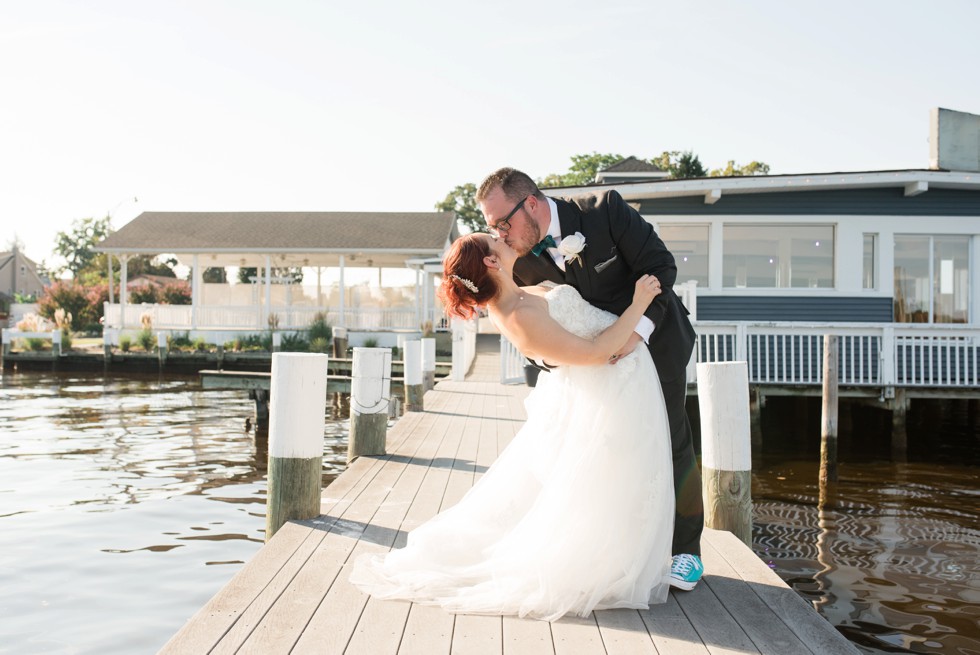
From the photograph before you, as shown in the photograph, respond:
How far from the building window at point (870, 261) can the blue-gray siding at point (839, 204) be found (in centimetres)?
47

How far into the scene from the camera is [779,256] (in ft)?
51.8

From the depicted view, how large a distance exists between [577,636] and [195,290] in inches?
1199

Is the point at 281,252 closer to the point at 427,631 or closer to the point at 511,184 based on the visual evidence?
the point at 511,184

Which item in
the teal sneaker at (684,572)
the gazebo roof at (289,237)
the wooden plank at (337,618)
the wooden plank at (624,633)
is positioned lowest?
the wooden plank at (624,633)

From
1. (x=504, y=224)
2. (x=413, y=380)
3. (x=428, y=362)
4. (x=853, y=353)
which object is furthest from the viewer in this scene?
(x=428, y=362)

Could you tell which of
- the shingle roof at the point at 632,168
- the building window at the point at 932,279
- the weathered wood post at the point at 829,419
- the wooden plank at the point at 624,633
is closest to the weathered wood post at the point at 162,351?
the shingle roof at the point at 632,168

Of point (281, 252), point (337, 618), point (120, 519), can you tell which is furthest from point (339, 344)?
point (337, 618)

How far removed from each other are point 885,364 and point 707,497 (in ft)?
31.3

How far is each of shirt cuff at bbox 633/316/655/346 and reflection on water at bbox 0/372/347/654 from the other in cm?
330

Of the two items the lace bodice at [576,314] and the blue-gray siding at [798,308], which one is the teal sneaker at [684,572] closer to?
the lace bodice at [576,314]

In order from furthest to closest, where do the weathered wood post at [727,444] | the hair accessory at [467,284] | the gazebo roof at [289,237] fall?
the gazebo roof at [289,237], the weathered wood post at [727,444], the hair accessory at [467,284]

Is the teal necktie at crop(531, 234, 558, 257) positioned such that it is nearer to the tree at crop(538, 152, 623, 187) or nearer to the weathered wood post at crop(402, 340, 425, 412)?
the weathered wood post at crop(402, 340, 425, 412)

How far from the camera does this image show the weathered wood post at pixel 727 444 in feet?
15.0

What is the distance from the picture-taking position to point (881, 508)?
8.92 metres
